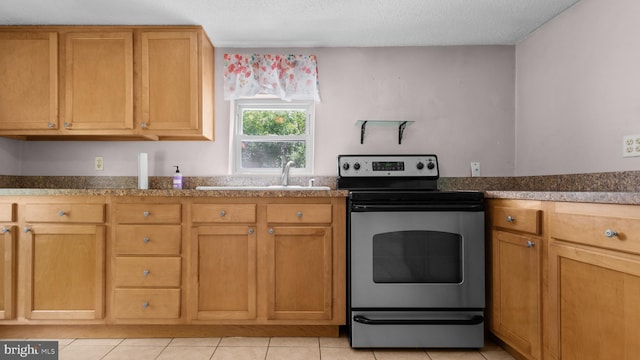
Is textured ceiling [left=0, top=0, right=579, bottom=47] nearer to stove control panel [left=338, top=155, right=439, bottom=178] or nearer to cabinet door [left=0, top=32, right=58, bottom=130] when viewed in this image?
cabinet door [left=0, top=32, right=58, bottom=130]

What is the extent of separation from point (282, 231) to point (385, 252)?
0.60m

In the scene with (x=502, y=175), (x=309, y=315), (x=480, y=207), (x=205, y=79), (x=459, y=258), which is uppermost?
(x=205, y=79)

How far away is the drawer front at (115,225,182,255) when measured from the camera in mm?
2154

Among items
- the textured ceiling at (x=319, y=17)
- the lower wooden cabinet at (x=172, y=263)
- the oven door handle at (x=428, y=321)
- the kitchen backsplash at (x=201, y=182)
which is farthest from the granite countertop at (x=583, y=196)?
the textured ceiling at (x=319, y=17)

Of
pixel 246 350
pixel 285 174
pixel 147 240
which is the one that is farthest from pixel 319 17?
pixel 246 350

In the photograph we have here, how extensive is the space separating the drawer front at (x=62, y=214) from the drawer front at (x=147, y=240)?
0.18m

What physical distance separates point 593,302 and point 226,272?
1.75 metres

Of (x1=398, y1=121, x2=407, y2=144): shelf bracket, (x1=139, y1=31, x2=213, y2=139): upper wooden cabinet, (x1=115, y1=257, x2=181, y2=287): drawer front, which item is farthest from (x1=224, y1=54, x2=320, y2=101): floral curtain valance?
(x1=115, y1=257, x2=181, y2=287): drawer front

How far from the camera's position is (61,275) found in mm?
2146

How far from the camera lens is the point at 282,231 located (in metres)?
2.16

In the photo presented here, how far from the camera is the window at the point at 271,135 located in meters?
2.86

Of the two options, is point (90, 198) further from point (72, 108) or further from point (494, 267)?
point (494, 267)

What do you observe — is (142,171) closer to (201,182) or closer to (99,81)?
(201,182)

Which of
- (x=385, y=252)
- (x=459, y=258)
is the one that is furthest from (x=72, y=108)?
(x=459, y=258)
